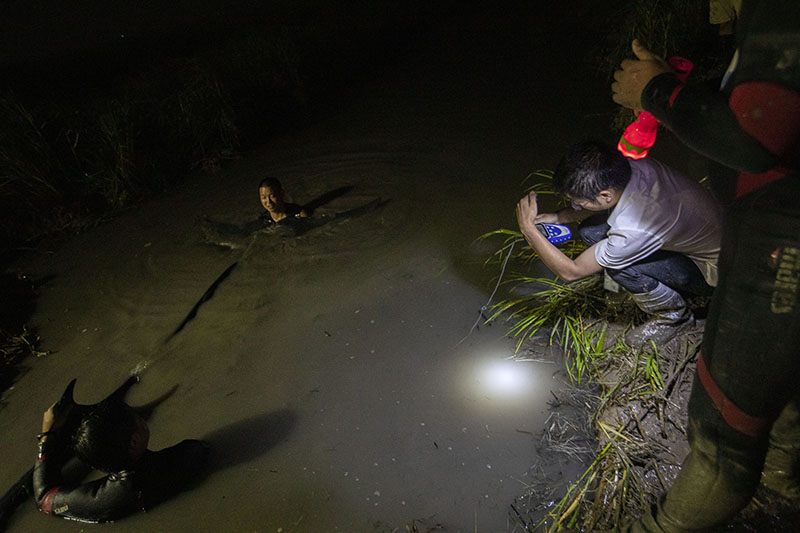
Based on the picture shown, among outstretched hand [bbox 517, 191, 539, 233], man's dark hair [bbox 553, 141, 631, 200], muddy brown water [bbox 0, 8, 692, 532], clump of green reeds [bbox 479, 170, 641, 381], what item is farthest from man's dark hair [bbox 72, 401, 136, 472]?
man's dark hair [bbox 553, 141, 631, 200]

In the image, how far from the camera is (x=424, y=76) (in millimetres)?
7586

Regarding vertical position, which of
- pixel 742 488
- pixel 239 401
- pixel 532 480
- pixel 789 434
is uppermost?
pixel 742 488

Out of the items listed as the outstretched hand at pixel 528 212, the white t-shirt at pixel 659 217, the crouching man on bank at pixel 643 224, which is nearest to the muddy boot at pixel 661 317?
the crouching man on bank at pixel 643 224

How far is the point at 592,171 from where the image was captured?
2.18 m

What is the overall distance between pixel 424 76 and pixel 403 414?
6235 millimetres

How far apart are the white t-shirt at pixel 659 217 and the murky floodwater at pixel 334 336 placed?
3.04 feet

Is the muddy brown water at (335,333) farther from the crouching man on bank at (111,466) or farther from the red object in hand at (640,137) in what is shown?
the red object in hand at (640,137)

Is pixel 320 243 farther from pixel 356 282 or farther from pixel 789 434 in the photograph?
pixel 789 434

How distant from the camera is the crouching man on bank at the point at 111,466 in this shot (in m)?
2.35

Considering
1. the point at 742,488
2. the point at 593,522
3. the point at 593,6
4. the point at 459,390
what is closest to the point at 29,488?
the point at 459,390

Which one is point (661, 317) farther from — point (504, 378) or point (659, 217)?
point (504, 378)

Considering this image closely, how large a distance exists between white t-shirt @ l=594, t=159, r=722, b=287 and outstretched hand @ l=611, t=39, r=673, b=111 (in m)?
0.71

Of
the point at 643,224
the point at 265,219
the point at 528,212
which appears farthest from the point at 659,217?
the point at 265,219

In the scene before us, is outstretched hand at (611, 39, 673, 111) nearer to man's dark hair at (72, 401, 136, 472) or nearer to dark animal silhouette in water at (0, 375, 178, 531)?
man's dark hair at (72, 401, 136, 472)
